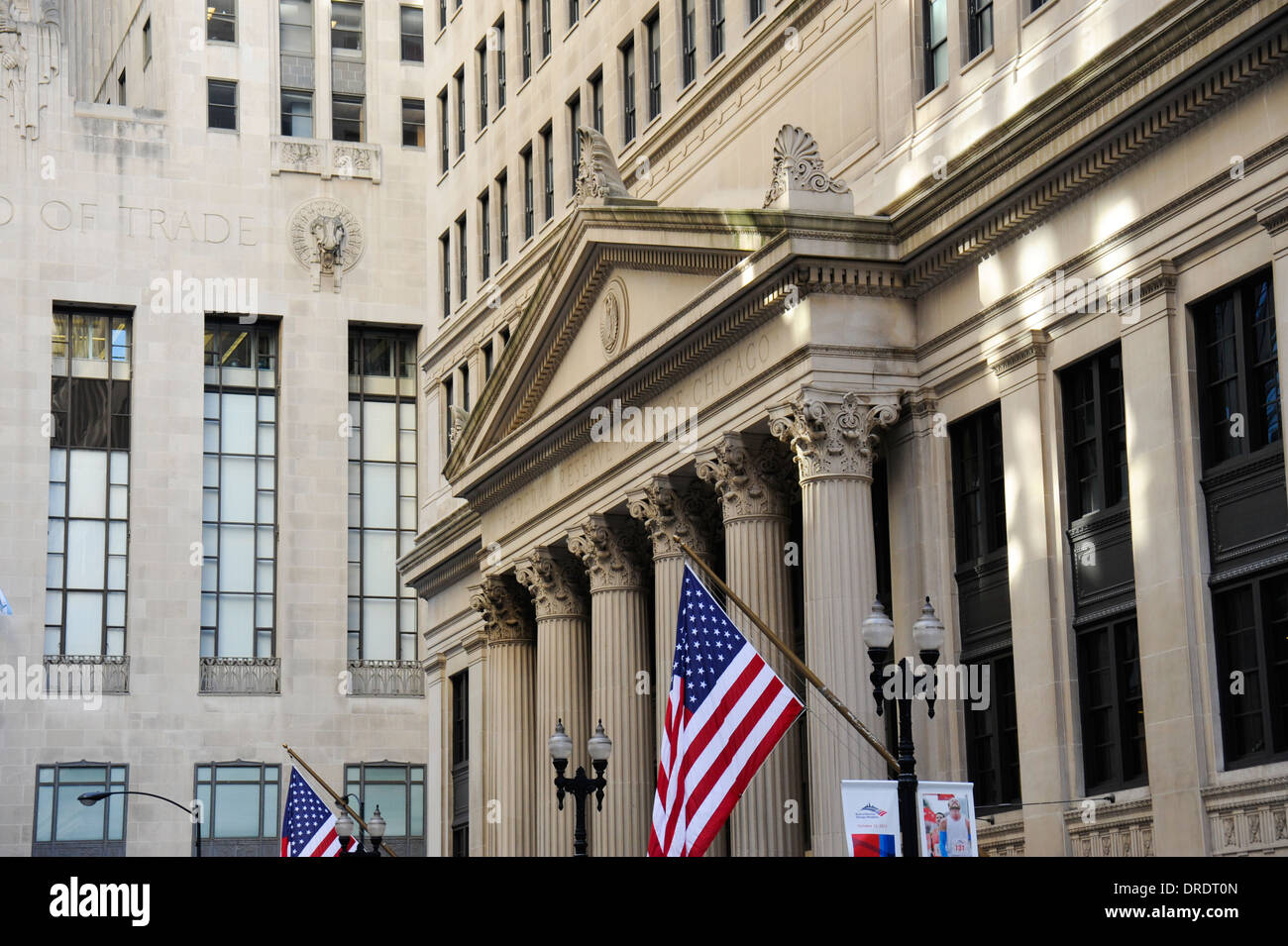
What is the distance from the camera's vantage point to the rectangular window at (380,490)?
77000 millimetres

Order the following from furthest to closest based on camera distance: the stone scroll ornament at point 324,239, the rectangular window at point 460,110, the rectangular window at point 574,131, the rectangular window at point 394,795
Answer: the stone scroll ornament at point 324,239, the rectangular window at point 394,795, the rectangular window at point 460,110, the rectangular window at point 574,131

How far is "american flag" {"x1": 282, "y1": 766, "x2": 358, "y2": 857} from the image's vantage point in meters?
43.9

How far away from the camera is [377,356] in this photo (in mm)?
79562

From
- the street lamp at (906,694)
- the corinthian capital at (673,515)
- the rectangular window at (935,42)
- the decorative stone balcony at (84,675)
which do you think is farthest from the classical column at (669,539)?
the decorative stone balcony at (84,675)

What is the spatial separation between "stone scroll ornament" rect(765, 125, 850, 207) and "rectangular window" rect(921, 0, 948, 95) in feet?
7.34

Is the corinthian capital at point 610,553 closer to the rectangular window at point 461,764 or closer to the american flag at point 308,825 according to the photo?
the american flag at point 308,825

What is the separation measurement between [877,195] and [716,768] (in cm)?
1278

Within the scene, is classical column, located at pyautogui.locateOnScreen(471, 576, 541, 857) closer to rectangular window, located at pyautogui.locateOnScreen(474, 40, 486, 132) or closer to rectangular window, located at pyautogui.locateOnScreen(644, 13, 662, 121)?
rectangular window, located at pyautogui.locateOnScreen(644, 13, 662, 121)

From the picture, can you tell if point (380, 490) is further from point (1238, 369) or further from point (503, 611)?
point (1238, 369)

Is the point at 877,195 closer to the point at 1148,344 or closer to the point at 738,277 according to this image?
the point at 738,277

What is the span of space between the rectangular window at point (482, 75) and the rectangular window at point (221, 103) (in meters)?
23.1

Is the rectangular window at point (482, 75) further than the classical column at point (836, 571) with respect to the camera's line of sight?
Yes

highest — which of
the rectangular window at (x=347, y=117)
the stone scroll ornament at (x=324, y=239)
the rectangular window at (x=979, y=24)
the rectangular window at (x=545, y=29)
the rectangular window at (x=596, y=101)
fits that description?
the rectangular window at (x=347, y=117)
